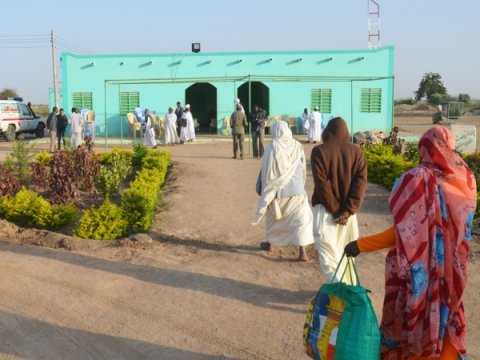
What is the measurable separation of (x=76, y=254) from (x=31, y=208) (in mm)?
2098

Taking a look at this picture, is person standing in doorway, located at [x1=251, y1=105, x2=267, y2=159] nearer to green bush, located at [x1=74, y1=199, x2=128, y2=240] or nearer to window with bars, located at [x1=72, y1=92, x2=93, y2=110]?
green bush, located at [x1=74, y1=199, x2=128, y2=240]

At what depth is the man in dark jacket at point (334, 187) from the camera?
191 inches

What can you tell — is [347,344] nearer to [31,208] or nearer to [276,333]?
[276,333]

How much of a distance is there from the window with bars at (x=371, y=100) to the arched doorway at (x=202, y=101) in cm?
812

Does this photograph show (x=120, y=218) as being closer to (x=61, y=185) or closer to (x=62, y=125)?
(x=61, y=185)

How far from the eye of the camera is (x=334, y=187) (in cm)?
487

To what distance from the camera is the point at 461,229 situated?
3230 mm

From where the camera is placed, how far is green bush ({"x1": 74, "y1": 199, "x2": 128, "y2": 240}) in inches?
309

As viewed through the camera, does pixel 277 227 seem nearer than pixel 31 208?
Yes

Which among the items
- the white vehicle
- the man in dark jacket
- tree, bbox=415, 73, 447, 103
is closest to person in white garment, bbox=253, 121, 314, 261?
the man in dark jacket

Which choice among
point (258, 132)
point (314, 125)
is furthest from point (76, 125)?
point (314, 125)

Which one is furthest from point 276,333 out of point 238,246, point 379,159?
point 379,159

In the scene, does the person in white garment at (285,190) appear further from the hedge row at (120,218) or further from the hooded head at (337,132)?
the hedge row at (120,218)

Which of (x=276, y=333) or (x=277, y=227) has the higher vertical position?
(x=277, y=227)
